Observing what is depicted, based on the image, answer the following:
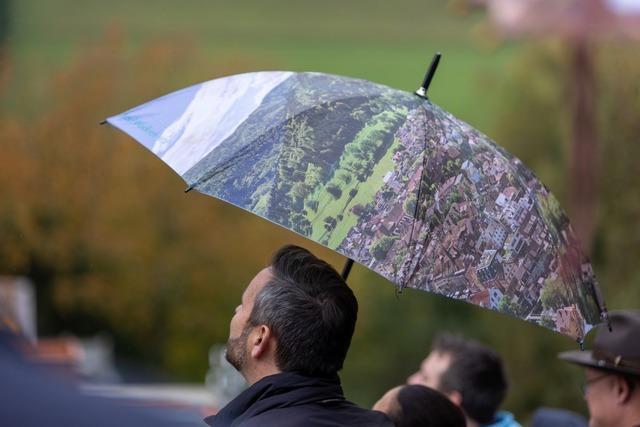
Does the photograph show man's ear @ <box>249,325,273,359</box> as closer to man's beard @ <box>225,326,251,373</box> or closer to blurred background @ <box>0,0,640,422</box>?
man's beard @ <box>225,326,251,373</box>

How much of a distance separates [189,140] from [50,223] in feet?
26.3

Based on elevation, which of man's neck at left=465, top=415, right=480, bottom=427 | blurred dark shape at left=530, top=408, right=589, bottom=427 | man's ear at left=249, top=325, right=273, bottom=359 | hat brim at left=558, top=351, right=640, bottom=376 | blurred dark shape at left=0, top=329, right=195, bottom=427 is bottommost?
man's neck at left=465, top=415, right=480, bottom=427

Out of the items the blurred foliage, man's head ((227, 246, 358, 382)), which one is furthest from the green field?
man's head ((227, 246, 358, 382))

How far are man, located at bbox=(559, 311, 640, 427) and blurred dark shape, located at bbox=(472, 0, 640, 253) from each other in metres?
5.07

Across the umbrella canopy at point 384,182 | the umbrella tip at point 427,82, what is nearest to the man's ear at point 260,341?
the umbrella canopy at point 384,182

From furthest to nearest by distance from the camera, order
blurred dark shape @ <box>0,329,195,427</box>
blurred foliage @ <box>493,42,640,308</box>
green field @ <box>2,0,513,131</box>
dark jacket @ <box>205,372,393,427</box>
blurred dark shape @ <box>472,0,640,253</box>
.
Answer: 1. green field @ <box>2,0,513,131</box>
2. blurred dark shape @ <box>472,0,640,253</box>
3. blurred foliage @ <box>493,42,640,308</box>
4. dark jacket @ <box>205,372,393,427</box>
5. blurred dark shape @ <box>0,329,195,427</box>

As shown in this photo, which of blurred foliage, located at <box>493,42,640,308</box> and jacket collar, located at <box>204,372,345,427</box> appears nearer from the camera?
jacket collar, located at <box>204,372,345,427</box>

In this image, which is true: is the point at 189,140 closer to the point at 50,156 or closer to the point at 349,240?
the point at 349,240

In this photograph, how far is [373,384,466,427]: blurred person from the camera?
125 inches

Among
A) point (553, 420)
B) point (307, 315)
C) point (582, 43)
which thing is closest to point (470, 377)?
point (553, 420)

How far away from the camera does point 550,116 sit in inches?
448

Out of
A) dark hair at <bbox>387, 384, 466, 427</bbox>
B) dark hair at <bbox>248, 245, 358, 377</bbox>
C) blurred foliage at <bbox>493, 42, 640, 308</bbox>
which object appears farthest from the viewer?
blurred foliage at <bbox>493, 42, 640, 308</bbox>

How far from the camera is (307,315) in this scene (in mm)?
2611

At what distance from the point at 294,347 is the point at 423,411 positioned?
2.47 ft
